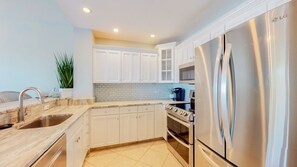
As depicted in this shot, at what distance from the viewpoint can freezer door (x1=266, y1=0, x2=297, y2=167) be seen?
0.76m

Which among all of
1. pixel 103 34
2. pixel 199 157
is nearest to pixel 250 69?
pixel 199 157

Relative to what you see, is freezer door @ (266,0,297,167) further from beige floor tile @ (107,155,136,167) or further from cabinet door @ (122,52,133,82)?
cabinet door @ (122,52,133,82)

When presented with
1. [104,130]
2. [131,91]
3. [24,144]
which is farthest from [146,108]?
[24,144]

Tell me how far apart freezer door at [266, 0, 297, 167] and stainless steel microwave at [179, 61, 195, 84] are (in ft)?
5.14

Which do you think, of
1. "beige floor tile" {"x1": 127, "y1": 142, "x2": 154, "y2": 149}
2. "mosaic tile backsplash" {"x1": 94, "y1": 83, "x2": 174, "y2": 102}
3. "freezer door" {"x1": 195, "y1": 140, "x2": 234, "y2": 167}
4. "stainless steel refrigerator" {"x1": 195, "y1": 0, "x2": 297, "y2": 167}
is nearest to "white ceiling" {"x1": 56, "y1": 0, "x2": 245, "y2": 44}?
"stainless steel refrigerator" {"x1": 195, "y1": 0, "x2": 297, "y2": 167}

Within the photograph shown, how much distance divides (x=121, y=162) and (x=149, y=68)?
2.14 meters

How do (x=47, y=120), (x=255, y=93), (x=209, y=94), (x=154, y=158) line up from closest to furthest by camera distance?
(x=255, y=93)
(x=209, y=94)
(x=47, y=120)
(x=154, y=158)

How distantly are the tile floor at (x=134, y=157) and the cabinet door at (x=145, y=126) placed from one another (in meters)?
0.20

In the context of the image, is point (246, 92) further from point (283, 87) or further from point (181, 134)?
point (181, 134)

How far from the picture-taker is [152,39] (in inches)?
139

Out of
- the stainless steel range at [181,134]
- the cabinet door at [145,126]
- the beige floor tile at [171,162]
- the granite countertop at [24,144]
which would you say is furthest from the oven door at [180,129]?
the granite countertop at [24,144]

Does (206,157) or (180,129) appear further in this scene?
(180,129)

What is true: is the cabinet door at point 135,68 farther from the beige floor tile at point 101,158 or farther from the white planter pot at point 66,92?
the beige floor tile at point 101,158

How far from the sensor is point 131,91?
11.9 feet
